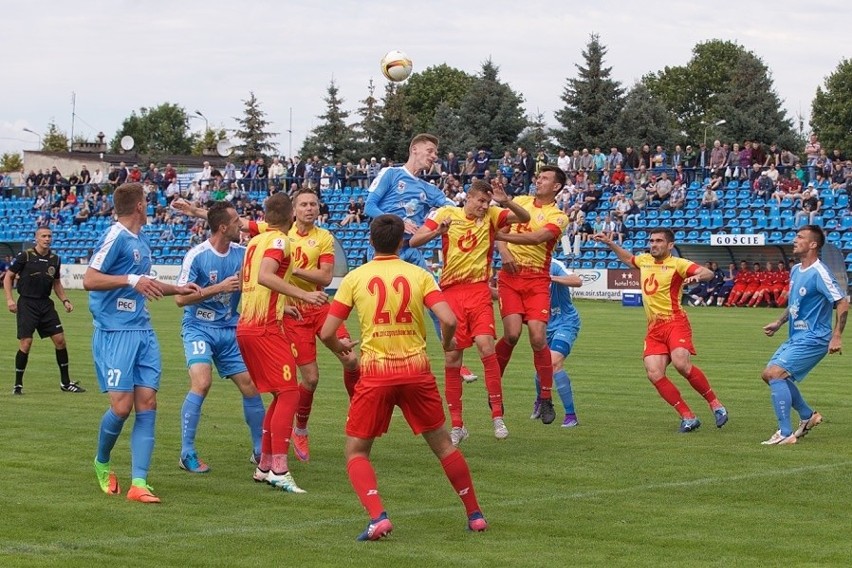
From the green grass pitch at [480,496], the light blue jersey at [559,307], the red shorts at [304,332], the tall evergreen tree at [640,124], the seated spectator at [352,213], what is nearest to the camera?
the green grass pitch at [480,496]

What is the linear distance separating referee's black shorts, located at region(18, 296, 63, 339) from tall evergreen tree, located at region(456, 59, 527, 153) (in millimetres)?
52228

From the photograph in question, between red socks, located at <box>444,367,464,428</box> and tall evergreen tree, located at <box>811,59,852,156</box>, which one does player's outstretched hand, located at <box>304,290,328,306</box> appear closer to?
red socks, located at <box>444,367,464,428</box>

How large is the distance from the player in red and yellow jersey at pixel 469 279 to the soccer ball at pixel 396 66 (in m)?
11.4

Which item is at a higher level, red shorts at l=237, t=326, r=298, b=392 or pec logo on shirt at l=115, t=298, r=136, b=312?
pec logo on shirt at l=115, t=298, r=136, b=312

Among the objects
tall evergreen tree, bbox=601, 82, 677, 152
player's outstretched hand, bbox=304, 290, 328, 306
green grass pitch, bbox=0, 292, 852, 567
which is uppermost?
tall evergreen tree, bbox=601, 82, 677, 152

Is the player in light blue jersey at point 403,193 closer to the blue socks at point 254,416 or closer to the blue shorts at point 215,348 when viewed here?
the blue shorts at point 215,348

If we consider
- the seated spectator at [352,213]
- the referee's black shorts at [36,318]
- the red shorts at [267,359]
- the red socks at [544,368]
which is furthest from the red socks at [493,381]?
the seated spectator at [352,213]

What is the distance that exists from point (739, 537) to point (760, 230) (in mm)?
35340

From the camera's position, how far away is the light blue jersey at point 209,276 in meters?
10.7

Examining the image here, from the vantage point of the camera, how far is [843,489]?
386 inches

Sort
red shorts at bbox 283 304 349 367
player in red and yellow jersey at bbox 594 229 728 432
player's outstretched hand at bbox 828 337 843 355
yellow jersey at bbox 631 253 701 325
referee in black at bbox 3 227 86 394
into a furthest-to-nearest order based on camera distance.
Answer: referee in black at bbox 3 227 86 394
yellow jersey at bbox 631 253 701 325
player in red and yellow jersey at bbox 594 229 728 432
player's outstretched hand at bbox 828 337 843 355
red shorts at bbox 283 304 349 367

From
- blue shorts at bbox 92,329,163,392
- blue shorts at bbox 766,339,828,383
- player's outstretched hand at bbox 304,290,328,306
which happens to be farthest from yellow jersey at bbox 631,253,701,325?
blue shorts at bbox 92,329,163,392

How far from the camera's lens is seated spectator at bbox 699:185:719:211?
145 feet

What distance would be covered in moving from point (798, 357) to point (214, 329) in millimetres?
5637
